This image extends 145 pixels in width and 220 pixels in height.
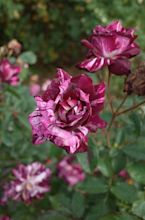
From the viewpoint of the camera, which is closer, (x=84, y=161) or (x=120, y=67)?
(x=120, y=67)

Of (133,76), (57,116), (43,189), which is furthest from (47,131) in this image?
(43,189)

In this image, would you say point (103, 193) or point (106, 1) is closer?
point (103, 193)

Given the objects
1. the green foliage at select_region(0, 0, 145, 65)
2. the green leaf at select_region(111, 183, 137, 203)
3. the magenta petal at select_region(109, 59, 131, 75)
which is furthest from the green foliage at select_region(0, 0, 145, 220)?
the green foliage at select_region(0, 0, 145, 65)

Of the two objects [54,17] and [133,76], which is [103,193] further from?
[54,17]

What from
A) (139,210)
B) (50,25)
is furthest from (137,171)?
(50,25)

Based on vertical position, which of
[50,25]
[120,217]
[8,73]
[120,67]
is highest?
[50,25]

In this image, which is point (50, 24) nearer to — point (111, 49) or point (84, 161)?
point (84, 161)

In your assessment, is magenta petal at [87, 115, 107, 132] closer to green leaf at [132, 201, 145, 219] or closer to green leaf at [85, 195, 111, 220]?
green leaf at [132, 201, 145, 219]
